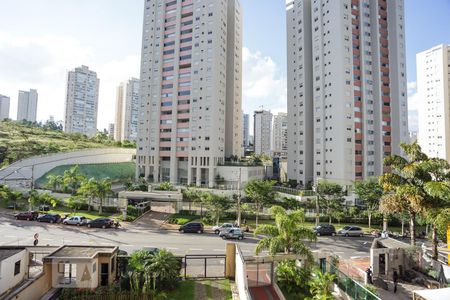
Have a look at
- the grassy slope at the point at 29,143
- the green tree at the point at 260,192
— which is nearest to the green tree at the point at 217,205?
the green tree at the point at 260,192

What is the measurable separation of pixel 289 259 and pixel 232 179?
4520 centimetres

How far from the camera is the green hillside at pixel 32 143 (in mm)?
70394

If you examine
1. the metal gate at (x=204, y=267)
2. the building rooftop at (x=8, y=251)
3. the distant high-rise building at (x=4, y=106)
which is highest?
the distant high-rise building at (x=4, y=106)

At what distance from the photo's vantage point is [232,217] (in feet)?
137

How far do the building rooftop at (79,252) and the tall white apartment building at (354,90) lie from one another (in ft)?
169

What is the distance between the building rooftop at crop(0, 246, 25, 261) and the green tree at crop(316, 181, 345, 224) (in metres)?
34.7

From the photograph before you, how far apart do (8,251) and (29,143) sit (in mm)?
73626

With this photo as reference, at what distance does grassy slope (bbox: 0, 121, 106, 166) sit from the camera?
70.7 meters

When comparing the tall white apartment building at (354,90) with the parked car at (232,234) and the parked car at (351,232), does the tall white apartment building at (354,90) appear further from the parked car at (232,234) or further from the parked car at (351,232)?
the parked car at (232,234)

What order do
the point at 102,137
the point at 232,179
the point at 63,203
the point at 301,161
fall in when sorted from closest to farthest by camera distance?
the point at 63,203, the point at 232,179, the point at 301,161, the point at 102,137

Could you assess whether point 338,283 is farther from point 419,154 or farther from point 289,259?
point 419,154

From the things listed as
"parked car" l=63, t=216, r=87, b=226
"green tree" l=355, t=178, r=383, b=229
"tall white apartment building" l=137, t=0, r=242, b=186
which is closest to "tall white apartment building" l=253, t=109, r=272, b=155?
"tall white apartment building" l=137, t=0, r=242, b=186

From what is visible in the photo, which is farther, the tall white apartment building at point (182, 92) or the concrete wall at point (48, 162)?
the tall white apartment building at point (182, 92)

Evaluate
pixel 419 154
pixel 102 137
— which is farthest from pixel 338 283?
pixel 102 137
